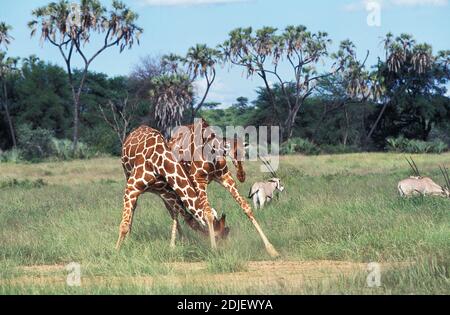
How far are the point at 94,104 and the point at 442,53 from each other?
25.1 m

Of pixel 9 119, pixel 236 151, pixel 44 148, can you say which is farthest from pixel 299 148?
pixel 236 151

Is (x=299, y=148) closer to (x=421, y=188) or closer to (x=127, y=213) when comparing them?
(x=421, y=188)

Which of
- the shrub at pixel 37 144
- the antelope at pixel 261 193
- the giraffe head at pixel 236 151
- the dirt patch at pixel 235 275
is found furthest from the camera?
the shrub at pixel 37 144

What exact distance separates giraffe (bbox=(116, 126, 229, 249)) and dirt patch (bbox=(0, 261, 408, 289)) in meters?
0.70

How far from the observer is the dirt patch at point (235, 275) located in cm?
747

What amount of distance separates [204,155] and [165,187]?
73 centimetres

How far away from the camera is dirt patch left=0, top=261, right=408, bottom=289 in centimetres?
747

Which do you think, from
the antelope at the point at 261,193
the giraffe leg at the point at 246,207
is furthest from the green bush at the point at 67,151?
the giraffe leg at the point at 246,207

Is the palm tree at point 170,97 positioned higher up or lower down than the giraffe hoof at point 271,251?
Answer: higher up

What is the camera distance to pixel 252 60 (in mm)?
54906

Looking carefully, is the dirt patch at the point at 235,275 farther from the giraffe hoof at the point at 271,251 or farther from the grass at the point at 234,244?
the giraffe hoof at the point at 271,251

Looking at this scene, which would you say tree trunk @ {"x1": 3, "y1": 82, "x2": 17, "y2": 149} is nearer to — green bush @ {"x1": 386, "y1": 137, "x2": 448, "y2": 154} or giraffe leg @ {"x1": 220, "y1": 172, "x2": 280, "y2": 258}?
green bush @ {"x1": 386, "y1": 137, "x2": 448, "y2": 154}

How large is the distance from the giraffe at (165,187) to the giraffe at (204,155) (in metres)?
0.15

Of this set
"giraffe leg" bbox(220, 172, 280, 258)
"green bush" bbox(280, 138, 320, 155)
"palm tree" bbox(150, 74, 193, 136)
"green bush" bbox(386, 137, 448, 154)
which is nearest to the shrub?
"palm tree" bbox(150, 74, 193, 136)
